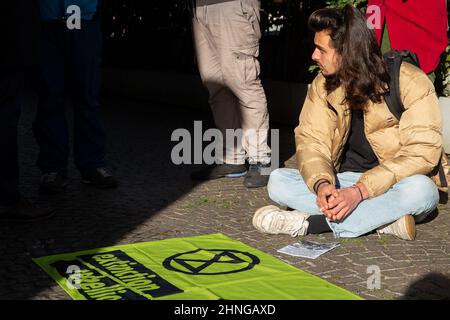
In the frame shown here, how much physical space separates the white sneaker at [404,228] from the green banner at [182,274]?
805 mm

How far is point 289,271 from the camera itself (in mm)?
3875

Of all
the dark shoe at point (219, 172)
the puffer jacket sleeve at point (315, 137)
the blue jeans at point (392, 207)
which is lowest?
the dark shoe at point (219, 172)

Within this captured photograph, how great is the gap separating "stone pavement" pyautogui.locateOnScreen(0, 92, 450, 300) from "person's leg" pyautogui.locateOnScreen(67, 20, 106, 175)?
25 cm

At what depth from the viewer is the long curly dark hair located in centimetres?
436

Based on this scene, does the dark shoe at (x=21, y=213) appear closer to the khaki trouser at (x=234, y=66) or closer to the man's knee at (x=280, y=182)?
the man's knee at (x=280, y=182)

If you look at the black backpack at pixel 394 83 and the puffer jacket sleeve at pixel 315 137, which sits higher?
the black backpack at pixel 394 83

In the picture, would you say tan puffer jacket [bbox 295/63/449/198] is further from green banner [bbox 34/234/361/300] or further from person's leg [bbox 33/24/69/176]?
person's leg [bbox 33/24/69/176]

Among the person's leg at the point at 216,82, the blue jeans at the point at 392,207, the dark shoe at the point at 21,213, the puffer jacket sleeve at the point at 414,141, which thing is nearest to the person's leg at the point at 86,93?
the person's leg at the point at 216,82

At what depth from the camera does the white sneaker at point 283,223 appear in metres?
4.48

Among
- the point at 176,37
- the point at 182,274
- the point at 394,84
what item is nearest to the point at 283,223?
the point at 182,274

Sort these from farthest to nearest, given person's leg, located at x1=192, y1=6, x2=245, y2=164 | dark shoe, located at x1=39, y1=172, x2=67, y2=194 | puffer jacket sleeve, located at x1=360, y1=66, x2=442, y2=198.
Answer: person's leg, located at x1=192, y1=6, x2=245, y2=164
dark shoe, located at x1=39, y1=172, x2=67, y2=194
puffer jacket sleeve, located at x1=360, y1=66, x2=442, y2=198

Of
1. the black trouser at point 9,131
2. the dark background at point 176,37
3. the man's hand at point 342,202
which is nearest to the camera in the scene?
the man's hand at point 342,202

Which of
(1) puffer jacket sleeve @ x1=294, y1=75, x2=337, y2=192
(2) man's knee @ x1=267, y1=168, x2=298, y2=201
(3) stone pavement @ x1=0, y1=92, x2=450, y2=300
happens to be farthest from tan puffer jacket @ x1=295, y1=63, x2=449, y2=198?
(3) stone pavement @ x1=0, y1=92, x2=450, y2=300

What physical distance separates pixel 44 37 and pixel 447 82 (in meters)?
3.89
